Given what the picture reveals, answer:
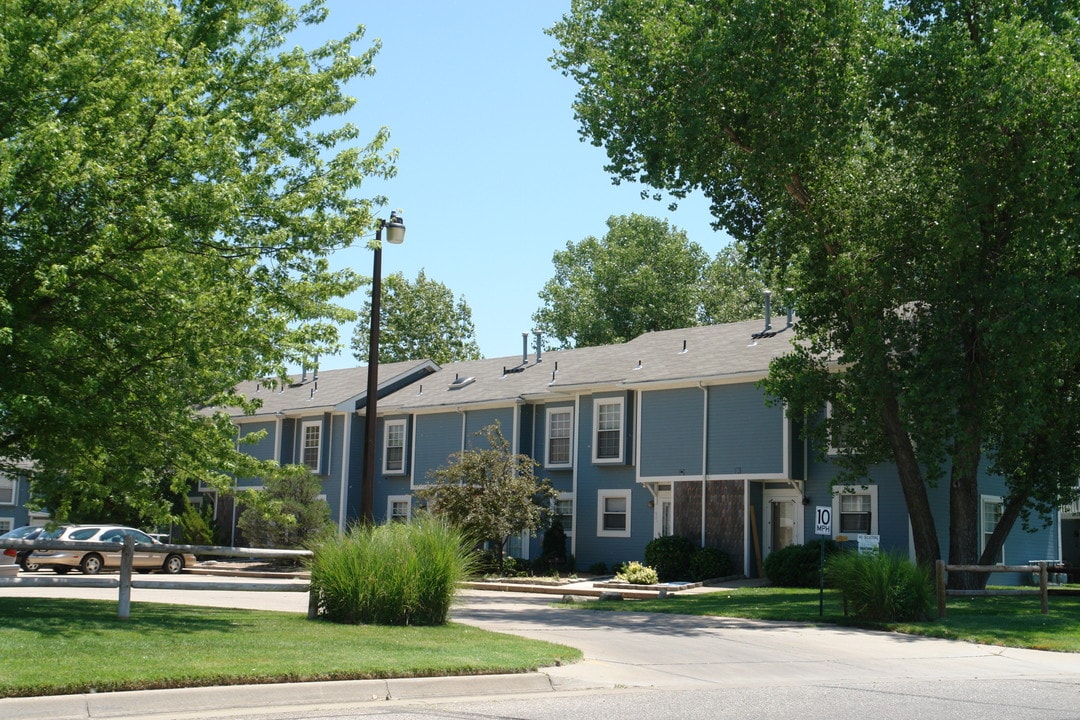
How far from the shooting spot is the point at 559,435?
118 ft

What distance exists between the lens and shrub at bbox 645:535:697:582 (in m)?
30.1

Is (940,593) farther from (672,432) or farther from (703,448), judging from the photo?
(672,432)

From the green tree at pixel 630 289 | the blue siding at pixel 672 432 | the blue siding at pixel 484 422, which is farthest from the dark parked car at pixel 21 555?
the green tree at pixel 630 289

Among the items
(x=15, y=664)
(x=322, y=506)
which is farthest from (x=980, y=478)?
(x=15, y=664)

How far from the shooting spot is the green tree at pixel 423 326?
6906 centimetres

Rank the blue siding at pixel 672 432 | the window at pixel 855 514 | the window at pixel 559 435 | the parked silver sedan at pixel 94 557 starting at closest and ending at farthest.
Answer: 1. the window at pixel 855 514
2. the parked silver sedan at pixel 94 557
3. the blue siding at pixel 672 432
4. the window at pixel 559 435

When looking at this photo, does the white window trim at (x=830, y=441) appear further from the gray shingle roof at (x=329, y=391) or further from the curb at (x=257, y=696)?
the gray shingle roof at (x=329, y=391)

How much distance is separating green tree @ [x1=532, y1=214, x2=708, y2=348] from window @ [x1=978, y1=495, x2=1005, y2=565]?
30802mm

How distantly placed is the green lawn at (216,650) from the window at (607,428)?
738 inches

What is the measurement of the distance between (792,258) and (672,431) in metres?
8.56

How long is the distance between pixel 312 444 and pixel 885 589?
27.0m

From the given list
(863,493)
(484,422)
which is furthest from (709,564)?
(484,422)

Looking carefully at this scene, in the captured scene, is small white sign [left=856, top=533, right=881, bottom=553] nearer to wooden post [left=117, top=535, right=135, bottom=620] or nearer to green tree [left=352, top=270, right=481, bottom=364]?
wooden post [left=117, top=535, right=135, bottom=620]

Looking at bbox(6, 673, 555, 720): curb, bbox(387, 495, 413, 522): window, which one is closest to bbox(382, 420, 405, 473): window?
bbox(387, 495, 413, 522): window
